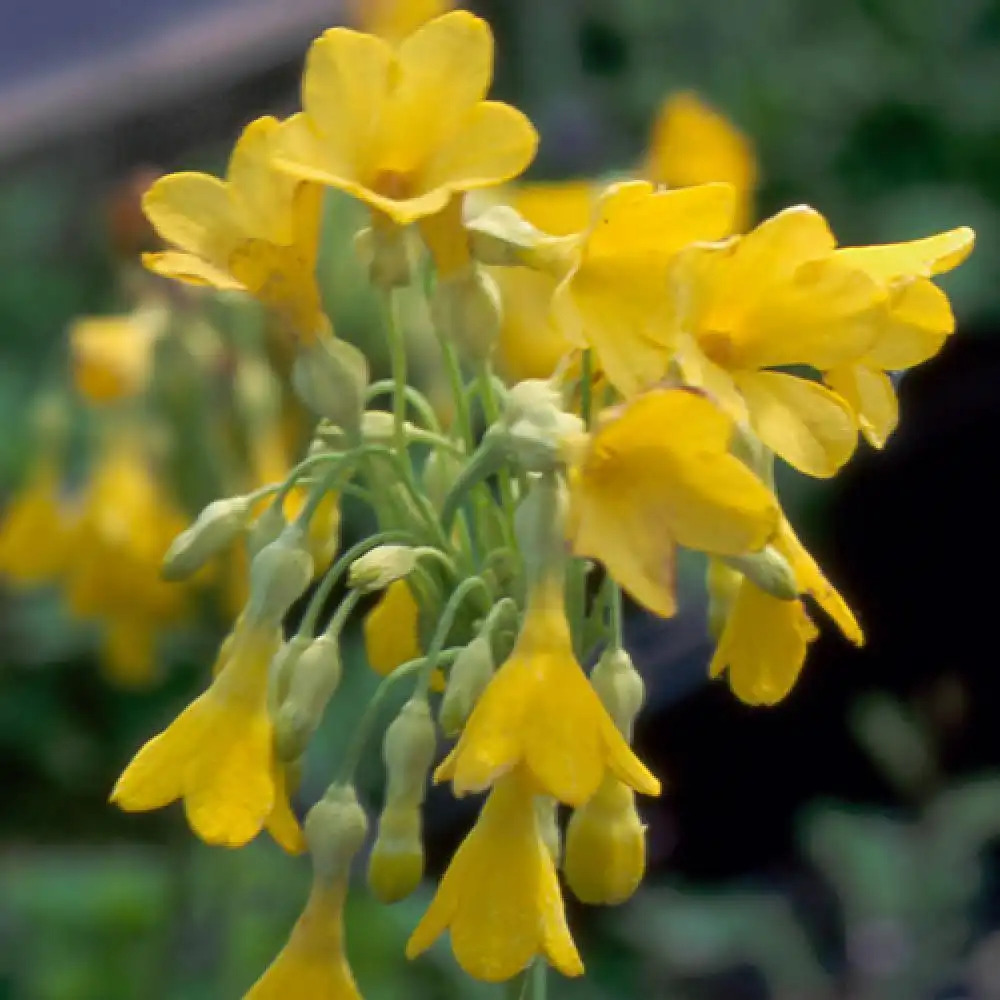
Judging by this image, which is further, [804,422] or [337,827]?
[337,827]

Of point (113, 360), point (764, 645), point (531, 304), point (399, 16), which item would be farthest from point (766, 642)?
point (399, 16)

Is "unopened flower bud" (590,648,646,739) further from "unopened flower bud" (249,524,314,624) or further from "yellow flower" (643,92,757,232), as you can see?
"yellow flower" (643,92,757,232)

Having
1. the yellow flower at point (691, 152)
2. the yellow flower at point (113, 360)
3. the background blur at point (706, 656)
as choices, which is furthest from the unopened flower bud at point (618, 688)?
the yellow flower at point (691, 152)

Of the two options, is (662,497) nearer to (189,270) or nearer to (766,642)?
(766,642)

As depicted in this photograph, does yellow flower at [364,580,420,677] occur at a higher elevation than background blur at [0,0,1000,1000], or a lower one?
higher

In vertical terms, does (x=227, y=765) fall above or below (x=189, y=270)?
below

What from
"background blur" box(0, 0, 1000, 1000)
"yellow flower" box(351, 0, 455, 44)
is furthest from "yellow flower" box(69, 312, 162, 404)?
"yellow flower" box(351, 0, 455, 44)
